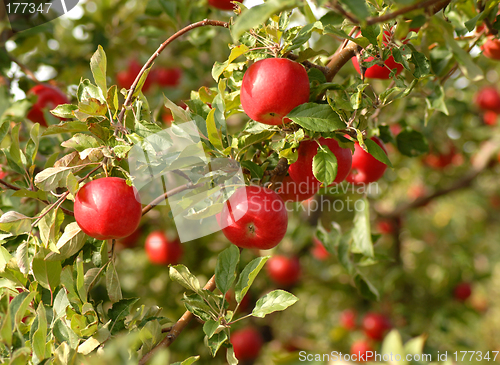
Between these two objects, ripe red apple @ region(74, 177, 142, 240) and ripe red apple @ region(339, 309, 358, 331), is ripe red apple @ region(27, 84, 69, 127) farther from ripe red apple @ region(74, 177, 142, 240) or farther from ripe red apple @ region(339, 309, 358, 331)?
ripe red apple @ region(339, 309, 358, 331)

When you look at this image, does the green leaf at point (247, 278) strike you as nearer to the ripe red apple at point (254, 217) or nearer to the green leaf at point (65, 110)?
the ripe red apple at point (254, 217)

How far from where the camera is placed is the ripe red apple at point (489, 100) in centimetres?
280

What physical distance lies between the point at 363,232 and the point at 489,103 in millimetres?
2176

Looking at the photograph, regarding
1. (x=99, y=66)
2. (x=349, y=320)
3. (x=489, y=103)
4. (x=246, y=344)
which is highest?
(x=99, y=66)

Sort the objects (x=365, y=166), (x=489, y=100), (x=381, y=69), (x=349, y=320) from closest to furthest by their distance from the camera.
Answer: (x=381, y=69) → (x=365, y=166) → (x=349, y=320) → (x=489, y=100)

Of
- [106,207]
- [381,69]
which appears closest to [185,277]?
[106,207]

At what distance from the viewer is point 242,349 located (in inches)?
91.0

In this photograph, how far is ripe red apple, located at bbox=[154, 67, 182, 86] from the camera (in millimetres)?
2484

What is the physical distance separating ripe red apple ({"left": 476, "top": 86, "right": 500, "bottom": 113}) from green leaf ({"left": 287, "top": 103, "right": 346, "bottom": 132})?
251cm

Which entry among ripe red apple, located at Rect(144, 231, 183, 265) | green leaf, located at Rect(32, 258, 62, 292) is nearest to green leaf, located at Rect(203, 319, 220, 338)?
green leaf, located at Rect(32, 258, 62, 292)

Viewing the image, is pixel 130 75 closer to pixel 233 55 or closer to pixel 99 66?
pixel 99 66

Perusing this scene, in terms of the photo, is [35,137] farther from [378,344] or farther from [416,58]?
[378,344]

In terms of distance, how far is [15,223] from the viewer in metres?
0.83

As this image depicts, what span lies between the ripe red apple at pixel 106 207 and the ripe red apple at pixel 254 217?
0.20 meters
